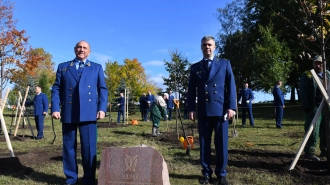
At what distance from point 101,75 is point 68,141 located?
1.10 metres

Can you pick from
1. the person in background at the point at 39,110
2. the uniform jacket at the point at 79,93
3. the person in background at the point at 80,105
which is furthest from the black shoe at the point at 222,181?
the person in background at the point at 39,110

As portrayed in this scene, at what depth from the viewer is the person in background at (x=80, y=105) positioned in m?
4.71

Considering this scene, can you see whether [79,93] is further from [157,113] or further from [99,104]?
[157,113]

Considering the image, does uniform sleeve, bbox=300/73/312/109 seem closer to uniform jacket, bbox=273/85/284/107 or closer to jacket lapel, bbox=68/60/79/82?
jacket lapel, bbox=68/60/79/82

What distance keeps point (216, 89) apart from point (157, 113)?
7287 millimetres

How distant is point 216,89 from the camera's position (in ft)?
15.3

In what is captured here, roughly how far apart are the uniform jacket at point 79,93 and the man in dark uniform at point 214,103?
1.48m

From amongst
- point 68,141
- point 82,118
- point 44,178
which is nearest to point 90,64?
point 82,118

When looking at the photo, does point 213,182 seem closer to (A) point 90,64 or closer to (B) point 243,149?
(A) point 90,64

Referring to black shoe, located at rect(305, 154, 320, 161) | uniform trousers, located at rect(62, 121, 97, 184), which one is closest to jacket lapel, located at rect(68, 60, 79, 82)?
uniform trousers, located at rect(62, 121, 97, 184)

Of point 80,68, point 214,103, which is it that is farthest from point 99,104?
point 214,103

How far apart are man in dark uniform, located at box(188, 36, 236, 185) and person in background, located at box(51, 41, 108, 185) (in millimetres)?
1489

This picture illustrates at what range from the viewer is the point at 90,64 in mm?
4918

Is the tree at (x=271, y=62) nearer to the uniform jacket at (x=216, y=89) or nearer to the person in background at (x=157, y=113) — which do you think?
the person in background at (x=157, y=113)
